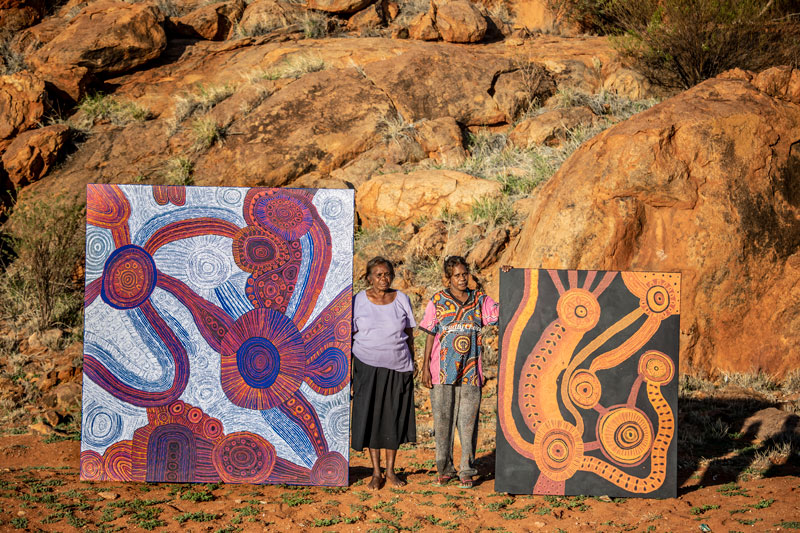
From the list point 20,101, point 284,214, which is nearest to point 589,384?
point 284,214

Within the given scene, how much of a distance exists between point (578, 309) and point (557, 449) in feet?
→ 3.24

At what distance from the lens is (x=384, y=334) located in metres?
5.35

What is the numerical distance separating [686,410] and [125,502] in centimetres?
529

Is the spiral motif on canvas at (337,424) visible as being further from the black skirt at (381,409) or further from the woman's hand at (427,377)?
the woman's hand at (427,377)

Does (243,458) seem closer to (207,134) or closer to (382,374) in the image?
(382,374)

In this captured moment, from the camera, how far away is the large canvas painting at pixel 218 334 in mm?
5355

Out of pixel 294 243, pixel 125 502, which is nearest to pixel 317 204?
pixel 294 243

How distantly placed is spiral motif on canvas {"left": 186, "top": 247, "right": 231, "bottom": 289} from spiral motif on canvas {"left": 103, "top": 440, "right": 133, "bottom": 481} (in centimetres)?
130

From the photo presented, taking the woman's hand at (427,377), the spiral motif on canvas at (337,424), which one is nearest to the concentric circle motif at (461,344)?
the woman's hand at (427,377)

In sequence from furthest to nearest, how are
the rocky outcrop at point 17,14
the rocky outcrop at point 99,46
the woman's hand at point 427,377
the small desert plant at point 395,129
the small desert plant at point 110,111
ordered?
the rocky outcrop at point 17,14 < the rocky outcrop at point 99,46 < the small desert plant at point 110,111 < the small desert plant at point 395,129 < the woman's hand at point 427,377

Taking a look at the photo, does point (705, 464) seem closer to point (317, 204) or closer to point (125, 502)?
point (317, 204)

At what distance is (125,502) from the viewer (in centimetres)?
507

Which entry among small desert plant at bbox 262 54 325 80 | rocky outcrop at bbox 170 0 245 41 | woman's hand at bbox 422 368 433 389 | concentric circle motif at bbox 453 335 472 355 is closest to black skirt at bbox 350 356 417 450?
woman's hand at bbox 422 368 433 389

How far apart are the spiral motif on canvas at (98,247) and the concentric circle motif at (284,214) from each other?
107 centimetres
